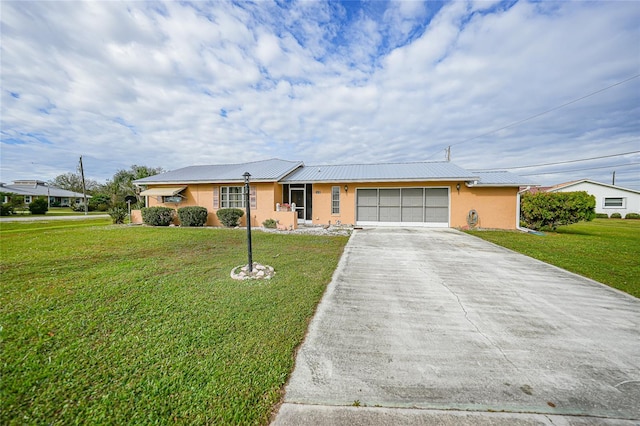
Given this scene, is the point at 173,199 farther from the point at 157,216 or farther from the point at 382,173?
the point at 382,173

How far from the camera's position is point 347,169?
16.0 meters

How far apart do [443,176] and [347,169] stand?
583 centimetres

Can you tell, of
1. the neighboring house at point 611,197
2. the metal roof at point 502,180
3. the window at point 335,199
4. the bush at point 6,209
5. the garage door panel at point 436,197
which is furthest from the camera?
the neighboring house at point 611,197

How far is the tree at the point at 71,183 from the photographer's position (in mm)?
50688

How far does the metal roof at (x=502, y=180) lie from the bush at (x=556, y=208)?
105cm

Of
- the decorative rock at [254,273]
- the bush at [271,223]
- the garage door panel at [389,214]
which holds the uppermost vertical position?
the garage door panel at [389,214]

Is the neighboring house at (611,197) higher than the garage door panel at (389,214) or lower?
higher

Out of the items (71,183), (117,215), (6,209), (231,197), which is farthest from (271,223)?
(71,183)

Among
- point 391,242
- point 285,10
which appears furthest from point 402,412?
point 285,10

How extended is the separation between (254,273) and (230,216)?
9119 mm

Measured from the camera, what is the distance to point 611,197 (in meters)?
25.8

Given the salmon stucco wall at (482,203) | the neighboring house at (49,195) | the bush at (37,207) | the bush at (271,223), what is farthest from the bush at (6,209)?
the salmon stucco wall at (482,203)

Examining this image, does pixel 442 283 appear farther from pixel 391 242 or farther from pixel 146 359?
pixel 146 359

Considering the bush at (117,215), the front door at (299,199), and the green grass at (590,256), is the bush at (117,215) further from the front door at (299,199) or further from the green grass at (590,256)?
the green grass at (590,256)
